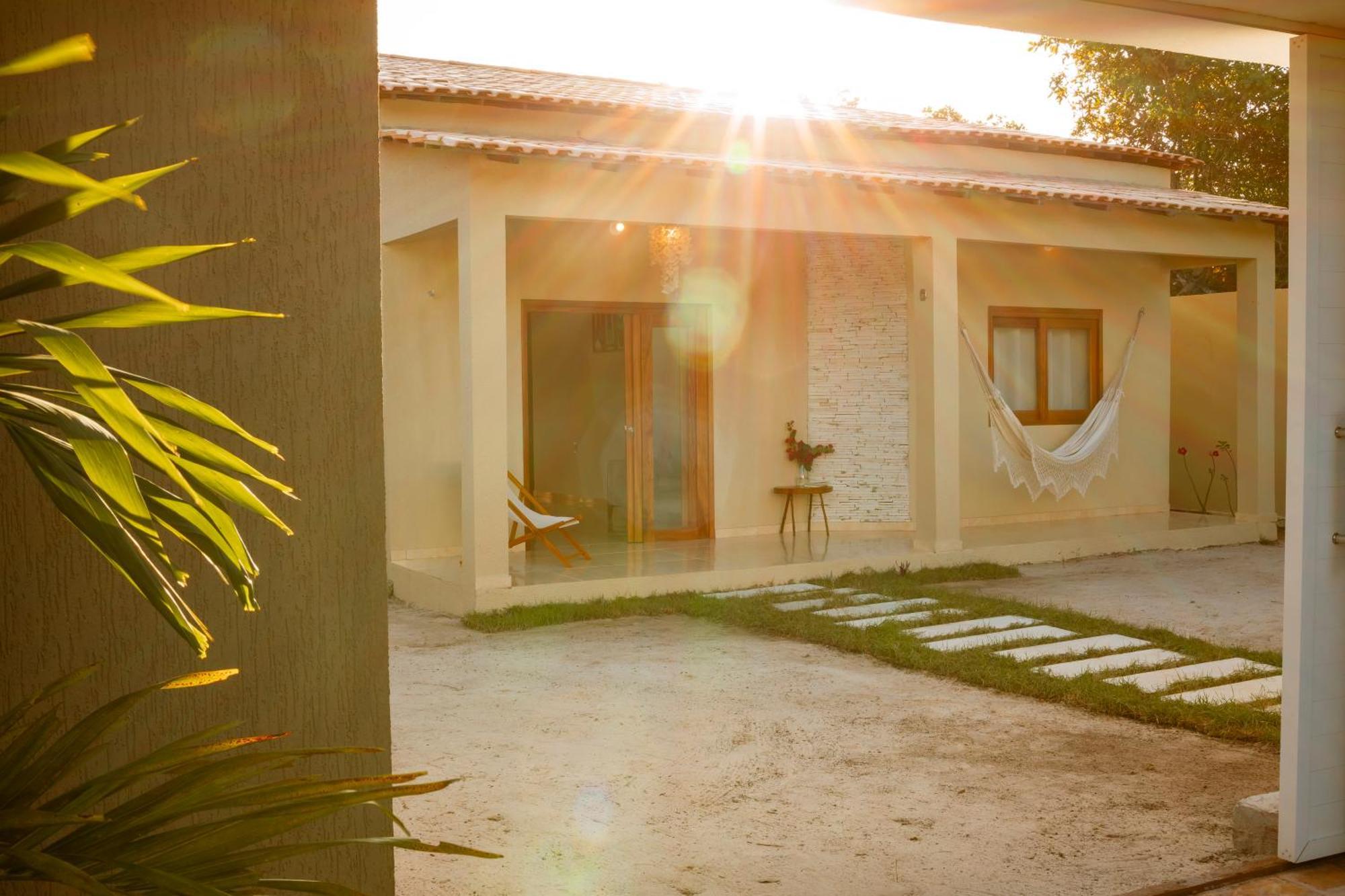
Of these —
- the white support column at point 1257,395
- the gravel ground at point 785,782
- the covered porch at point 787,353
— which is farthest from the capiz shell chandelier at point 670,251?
the white support column at point 1257,395

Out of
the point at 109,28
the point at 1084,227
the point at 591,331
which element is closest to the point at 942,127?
the point at 1084,227

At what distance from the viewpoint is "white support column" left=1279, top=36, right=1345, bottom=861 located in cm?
341

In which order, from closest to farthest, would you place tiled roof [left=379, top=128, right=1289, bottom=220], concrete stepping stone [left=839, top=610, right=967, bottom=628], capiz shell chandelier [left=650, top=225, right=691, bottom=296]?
concrete stepping stone [left=839, top=610, right=967, bottom=628], tiled roof [left=379, top=128, right=1289, bottom=220], capiz shell chandelier [left=650, top=225, right=691, bottom=296]

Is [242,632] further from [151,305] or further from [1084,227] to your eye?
[1084,227]

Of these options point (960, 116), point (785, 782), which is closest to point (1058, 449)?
point (785, 782)

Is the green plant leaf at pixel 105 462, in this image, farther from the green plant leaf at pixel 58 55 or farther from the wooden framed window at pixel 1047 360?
the wooden framed window at pixel 1047 360

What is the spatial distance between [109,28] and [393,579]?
22.4ft

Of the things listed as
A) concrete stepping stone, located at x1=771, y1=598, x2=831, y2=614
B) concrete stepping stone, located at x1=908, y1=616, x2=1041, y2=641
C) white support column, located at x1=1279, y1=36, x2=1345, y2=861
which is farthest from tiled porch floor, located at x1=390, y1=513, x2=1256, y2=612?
white support column, located at x1=1279, y1=36, x2=1345, y2=861

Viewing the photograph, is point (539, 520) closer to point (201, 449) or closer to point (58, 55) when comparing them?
point (201, 449)

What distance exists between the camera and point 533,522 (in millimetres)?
8633

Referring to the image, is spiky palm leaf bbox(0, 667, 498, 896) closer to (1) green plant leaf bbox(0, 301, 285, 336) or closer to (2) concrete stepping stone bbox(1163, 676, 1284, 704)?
(1) green plant leaf bbox(0, 301, 285, 336)

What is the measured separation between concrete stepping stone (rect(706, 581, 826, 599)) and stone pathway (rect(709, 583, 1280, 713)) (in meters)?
0.01

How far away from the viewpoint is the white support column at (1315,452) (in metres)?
3.41

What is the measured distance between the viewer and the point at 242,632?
2451mm
